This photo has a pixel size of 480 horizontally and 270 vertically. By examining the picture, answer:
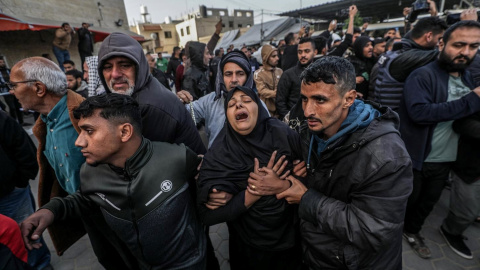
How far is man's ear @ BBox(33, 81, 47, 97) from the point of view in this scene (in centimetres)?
192

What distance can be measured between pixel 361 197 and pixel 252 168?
0.75 meters

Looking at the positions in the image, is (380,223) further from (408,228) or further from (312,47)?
(312,47)

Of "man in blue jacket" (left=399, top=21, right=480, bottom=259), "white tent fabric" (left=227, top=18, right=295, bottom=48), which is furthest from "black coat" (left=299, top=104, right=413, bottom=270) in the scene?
"white tent fabric" (left=227, top=18, right=295, bottom=48)

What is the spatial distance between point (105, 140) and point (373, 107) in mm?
1756

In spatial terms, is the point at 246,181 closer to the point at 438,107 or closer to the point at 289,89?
the point at 438,107

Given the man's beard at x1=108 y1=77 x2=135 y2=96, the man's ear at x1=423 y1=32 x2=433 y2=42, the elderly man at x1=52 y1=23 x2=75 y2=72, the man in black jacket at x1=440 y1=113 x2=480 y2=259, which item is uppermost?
the elderly man at x1=52 y1=23 x2=75 y2=72

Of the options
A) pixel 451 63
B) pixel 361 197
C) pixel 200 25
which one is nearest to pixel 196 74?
pixel 451 63

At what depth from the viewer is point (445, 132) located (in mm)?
2334

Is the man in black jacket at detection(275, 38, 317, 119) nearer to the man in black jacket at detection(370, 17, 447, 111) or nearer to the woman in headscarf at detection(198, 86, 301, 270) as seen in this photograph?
the man in black jacket at detection(370, 17, 447, 111)

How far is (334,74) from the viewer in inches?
53.9

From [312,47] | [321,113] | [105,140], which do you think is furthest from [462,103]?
[105,140]

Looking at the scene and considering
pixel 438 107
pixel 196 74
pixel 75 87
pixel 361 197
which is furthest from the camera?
pixel 196 74

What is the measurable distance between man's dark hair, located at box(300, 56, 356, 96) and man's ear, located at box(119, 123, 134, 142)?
1.19 metres

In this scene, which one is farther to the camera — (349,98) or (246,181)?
(246,181)
